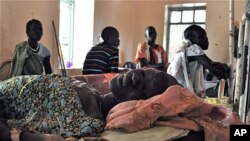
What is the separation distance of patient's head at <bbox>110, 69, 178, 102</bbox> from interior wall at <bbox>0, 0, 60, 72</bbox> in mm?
1951

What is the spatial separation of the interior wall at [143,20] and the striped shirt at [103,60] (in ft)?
7.26

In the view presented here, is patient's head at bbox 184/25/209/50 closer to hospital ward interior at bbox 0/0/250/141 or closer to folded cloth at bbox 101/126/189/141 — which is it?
hospital ward interior at bbox 0/0/250/141

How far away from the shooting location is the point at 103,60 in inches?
93.9

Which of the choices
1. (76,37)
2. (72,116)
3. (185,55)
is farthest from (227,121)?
(76,37)

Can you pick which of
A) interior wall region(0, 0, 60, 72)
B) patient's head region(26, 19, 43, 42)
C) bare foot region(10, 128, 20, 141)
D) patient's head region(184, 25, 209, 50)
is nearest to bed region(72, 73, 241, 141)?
bare foot region(10, 128, 20, 141)

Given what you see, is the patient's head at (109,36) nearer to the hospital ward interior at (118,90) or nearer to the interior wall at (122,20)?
the hospital ward interior at (118,90)

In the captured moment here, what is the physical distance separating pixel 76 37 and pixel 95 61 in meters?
2.27

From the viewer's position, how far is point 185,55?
6.48 feet

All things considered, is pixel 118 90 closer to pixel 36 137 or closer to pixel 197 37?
pixel 36 137

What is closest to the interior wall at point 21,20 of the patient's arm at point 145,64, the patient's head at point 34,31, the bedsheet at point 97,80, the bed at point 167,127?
A: the patient's head at point 34,31

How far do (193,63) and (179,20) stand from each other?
3.13 metres

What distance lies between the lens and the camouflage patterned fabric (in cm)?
106

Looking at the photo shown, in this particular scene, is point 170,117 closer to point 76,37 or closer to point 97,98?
point 97,98

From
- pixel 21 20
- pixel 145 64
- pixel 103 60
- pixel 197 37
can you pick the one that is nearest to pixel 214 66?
pixel 197 37
